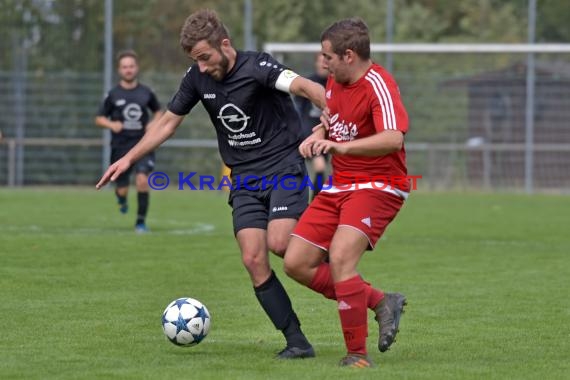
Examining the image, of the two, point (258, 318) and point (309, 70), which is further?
point (309, 70)

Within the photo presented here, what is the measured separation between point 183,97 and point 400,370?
7.00 feet

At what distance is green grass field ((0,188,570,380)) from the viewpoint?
6477 millimetres

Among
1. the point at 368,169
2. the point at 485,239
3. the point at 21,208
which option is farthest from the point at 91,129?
the point at 368,169

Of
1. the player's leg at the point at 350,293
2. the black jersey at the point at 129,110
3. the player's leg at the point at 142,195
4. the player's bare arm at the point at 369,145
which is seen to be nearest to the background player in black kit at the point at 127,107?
the black jersey at the point at 129,110

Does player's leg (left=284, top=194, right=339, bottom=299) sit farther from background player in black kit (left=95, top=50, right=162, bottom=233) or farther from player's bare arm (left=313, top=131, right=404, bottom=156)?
background player in black kit (left=95, top=50, right=162, bottom=233)

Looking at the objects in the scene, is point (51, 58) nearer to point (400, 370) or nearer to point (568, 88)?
point (568, 88)

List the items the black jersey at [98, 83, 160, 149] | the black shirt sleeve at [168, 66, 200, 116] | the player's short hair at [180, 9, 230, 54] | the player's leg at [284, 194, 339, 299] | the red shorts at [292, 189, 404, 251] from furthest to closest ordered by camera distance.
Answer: the black jersey at [98, 83, 160, 149], the black shirt sleeve at [168, 66, 200, 116], the player's short hair at [180, 9, 230, 54], the player's leg at [284, 194, 339, 299], the red shorts at [292, 189, 404, 251]

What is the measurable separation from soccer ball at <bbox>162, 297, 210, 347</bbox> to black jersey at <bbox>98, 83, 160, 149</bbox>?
8624 mm

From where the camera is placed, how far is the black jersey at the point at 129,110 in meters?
15.5

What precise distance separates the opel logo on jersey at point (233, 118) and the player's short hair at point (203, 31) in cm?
40

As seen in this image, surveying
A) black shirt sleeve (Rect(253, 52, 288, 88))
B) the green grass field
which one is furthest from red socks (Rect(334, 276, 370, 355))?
black shirt sleeve (Rect(253, 52, 288, 88))

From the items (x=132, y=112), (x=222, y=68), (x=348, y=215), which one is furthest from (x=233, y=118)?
(x=132, y=112)

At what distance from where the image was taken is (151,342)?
23.9 feet

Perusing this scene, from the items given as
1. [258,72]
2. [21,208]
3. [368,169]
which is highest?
[258,72]
